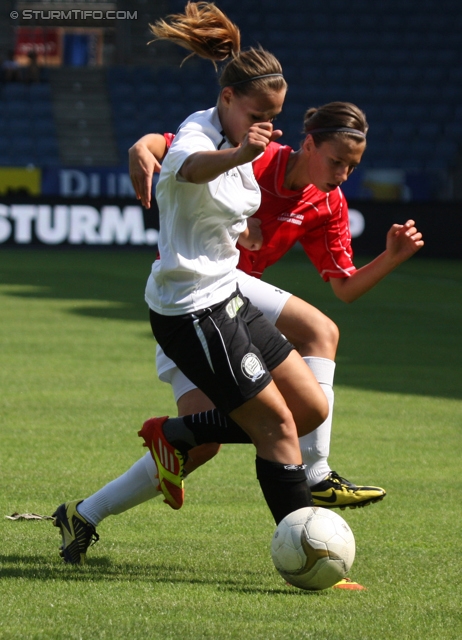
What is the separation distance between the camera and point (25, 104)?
28453mm

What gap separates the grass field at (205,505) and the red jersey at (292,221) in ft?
4.03

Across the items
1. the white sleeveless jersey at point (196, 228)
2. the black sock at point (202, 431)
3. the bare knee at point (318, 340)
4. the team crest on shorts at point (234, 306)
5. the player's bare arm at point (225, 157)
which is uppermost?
the player's bare arm at point (225, 157)

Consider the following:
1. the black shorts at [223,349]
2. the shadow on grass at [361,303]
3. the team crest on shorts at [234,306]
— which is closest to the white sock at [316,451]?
the black shorts at [223,349]

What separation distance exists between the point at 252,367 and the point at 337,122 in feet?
4.23

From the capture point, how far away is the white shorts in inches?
185

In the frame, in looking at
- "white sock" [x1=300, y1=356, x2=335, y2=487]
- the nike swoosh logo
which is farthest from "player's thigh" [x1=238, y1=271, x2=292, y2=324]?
the nike swoosh logo

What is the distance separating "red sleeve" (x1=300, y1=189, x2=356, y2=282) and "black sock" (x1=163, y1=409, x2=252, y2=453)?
44.9 inches

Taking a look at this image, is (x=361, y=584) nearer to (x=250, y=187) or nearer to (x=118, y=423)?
(x=250, y=187)

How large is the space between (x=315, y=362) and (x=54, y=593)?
1.61 metres

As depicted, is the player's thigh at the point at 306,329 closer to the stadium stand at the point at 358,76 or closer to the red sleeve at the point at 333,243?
the red sleeve at the point at 333,243

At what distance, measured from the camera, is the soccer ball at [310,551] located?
3.95 m

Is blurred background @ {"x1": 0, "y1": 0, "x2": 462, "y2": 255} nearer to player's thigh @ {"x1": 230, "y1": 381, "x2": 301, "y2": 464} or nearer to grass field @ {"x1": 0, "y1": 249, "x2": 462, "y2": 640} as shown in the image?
grass field @ {"x1": 0, "y1": 249, "x2": 462, "y2": 640}

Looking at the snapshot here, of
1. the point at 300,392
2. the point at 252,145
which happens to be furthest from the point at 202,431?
the point at 252,145

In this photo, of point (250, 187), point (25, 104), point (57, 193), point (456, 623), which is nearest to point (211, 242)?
point (250, 187)
